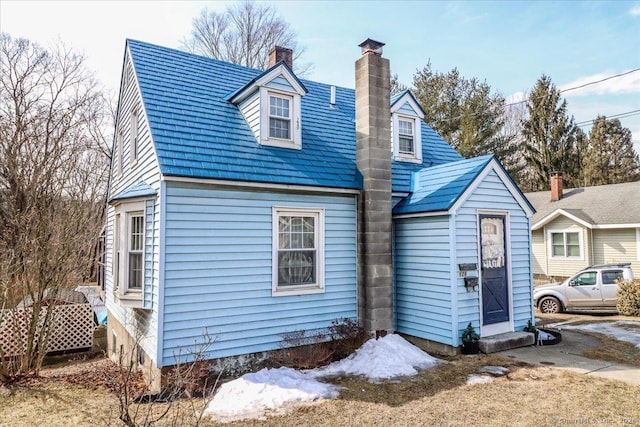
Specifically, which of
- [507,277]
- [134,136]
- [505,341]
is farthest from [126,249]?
[507,277]

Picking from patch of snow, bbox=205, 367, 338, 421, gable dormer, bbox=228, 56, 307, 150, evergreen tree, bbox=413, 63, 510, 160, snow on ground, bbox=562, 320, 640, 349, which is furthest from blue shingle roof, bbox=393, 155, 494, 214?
evergreen tree, bbox=413, 63, 510, 160

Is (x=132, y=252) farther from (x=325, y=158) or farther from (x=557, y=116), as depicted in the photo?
(x=557, y=116)

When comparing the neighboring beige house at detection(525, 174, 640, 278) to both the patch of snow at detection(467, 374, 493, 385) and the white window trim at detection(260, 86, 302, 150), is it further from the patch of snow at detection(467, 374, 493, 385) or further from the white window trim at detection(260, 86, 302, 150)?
the white window trim at detection(260, 86, 302, 150)

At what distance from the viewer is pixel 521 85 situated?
37719 mm

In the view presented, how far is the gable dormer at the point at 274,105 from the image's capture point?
29.2 feet

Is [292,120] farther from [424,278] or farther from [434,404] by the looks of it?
[434,404]

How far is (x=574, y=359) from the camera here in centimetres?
802

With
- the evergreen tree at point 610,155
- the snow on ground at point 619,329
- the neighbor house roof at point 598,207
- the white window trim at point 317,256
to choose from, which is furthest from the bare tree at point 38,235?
the evergreen tree at point 610,155

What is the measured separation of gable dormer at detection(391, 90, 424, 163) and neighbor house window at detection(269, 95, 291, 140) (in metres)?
3.51

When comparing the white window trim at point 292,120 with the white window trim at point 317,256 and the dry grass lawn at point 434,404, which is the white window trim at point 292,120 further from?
the dry grass lawn at point 434,404

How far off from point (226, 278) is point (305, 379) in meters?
2.40

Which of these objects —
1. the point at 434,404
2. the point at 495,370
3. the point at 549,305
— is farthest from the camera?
the point at 549,305

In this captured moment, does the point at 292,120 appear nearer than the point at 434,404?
A: No

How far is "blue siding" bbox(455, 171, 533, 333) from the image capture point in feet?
28.2
